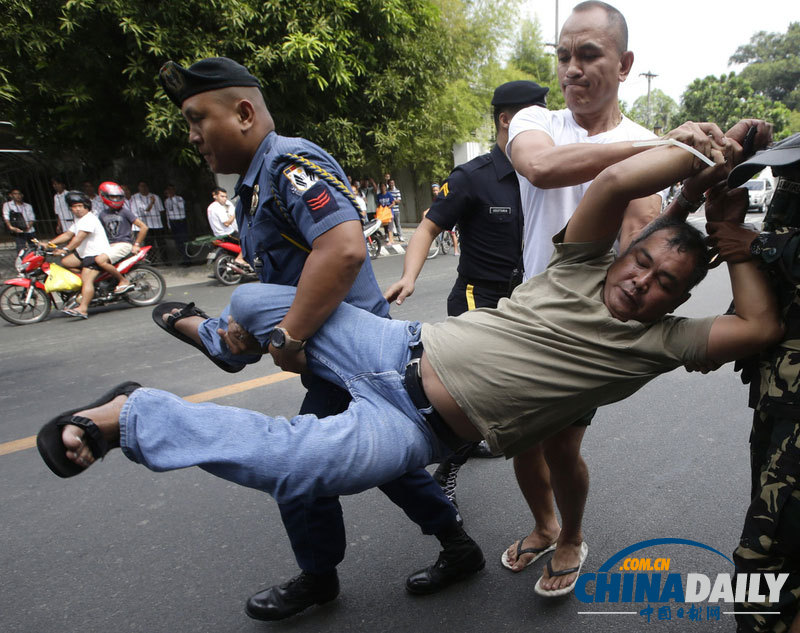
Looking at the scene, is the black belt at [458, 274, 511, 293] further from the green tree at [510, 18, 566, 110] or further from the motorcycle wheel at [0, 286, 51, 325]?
the green tree at [510, 18, 566, 110]

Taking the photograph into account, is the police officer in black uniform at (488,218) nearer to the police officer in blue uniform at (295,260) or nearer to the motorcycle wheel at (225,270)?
the police officer in blue uniform at (295,260)

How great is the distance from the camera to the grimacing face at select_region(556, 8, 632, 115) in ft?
5.55

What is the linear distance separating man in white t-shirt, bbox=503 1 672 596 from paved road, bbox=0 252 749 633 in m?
0.18

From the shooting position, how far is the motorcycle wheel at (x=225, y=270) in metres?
9.39

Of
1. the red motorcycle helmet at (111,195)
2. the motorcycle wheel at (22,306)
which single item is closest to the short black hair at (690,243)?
the motorcycle wheel at (22,306)

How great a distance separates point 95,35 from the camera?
31.6 feet

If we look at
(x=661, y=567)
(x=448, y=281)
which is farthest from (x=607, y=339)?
(x=448, y=281)

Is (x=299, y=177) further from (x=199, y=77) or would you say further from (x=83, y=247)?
(x=83, y=247)

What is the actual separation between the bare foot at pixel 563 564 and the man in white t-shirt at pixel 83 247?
705 centimetres

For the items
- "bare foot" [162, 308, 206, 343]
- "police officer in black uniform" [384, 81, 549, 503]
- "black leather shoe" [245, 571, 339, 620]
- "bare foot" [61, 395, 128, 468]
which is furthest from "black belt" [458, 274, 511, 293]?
"bare foot" [61, 395, 128, 468]

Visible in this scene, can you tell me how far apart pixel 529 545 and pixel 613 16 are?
6.11 ft

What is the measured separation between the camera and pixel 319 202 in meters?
1.60

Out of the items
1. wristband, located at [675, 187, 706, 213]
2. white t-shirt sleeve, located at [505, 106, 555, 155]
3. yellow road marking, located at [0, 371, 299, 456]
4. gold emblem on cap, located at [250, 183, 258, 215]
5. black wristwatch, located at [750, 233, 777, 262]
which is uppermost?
white t-shirt sleeve, located at [505, 106, 555, 155]

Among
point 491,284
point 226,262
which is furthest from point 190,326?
point 226,262
